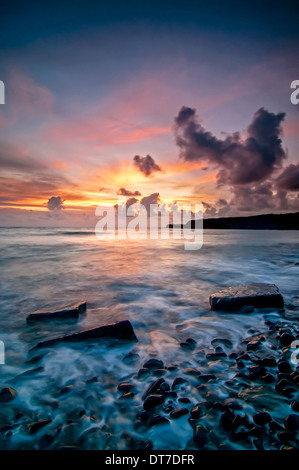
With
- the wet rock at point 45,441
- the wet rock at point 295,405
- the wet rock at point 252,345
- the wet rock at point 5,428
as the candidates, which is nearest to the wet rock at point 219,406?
the wet rock at point 295,405

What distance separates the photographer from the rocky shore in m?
1.56

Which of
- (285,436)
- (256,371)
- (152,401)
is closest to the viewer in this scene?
(285,436)

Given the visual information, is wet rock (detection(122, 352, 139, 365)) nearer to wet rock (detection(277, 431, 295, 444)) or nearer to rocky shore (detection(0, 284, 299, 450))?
rocky shore (detection(0, 284, 299, 450))

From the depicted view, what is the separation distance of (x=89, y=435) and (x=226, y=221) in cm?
13849

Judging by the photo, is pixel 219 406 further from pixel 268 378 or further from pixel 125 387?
pixel 125 387

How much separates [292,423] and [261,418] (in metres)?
0.22

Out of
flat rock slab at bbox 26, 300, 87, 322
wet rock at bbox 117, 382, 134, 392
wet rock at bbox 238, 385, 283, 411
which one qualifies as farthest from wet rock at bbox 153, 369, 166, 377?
flat rock slab at bbox 26, 300, 87, 322

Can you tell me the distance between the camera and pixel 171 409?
181 centimetres

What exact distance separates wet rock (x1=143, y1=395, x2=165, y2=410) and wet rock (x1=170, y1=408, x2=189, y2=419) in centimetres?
15

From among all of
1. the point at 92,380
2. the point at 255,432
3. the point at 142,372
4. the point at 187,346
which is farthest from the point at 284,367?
the point at 92,380

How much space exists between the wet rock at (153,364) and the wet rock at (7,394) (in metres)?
1.34

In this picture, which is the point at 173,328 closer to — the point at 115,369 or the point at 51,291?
the point at 115,369

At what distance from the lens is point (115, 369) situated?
2.42 metres

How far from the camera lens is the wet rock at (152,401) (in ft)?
6.02
